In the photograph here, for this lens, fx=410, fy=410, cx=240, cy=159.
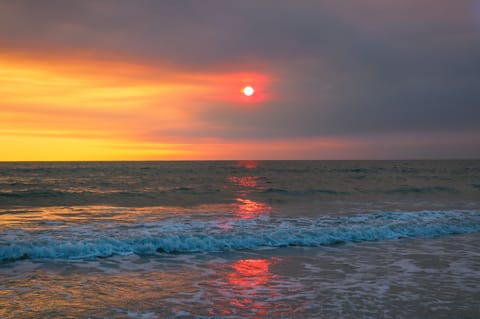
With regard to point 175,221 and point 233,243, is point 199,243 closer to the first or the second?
point 233,243

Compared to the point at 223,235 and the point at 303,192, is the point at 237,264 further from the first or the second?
the point at 303,192

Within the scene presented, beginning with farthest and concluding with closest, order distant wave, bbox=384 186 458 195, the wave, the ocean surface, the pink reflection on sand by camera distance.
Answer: distant wave, bbox=384 186 458 195
the wave
the ocean surface
the pink reflection on sand

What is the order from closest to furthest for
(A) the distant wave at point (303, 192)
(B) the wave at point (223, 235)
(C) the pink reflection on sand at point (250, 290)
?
(C) the pink reflection on sand at point (250, 290) < (B) the wave at point (223, 235) < (A) the distant wave at point (303, 192)

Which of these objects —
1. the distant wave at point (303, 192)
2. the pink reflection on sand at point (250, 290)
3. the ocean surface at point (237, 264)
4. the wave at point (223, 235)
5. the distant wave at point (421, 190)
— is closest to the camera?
the pink reflection on sand at point (250, 290)

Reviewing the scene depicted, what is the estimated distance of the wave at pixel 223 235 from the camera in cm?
1234

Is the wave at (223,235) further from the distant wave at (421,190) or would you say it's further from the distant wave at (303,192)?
the distant wave at (421,190)

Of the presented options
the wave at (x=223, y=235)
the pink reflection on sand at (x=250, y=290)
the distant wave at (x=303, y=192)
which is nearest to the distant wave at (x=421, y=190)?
the distant wave at (x=303, y=192)

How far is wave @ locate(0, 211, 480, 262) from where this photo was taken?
40.5 feet

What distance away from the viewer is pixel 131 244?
42.9 ft

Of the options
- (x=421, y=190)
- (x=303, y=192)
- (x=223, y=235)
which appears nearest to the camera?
(x=223, y=235)

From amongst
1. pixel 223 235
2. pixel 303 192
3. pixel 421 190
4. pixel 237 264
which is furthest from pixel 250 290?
pixel 421 190

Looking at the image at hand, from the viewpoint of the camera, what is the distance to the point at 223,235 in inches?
Answer: 573

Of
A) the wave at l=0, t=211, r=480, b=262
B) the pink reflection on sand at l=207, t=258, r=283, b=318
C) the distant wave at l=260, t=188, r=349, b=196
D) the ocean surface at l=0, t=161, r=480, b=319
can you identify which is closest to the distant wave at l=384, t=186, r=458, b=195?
the distant wave at l=260, t=188, r=349, b=196

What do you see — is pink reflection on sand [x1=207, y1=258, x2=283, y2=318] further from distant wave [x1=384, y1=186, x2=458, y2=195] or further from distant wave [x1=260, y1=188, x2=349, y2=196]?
distant wave [x1=384, y1=186, x2=458, y2=195]
